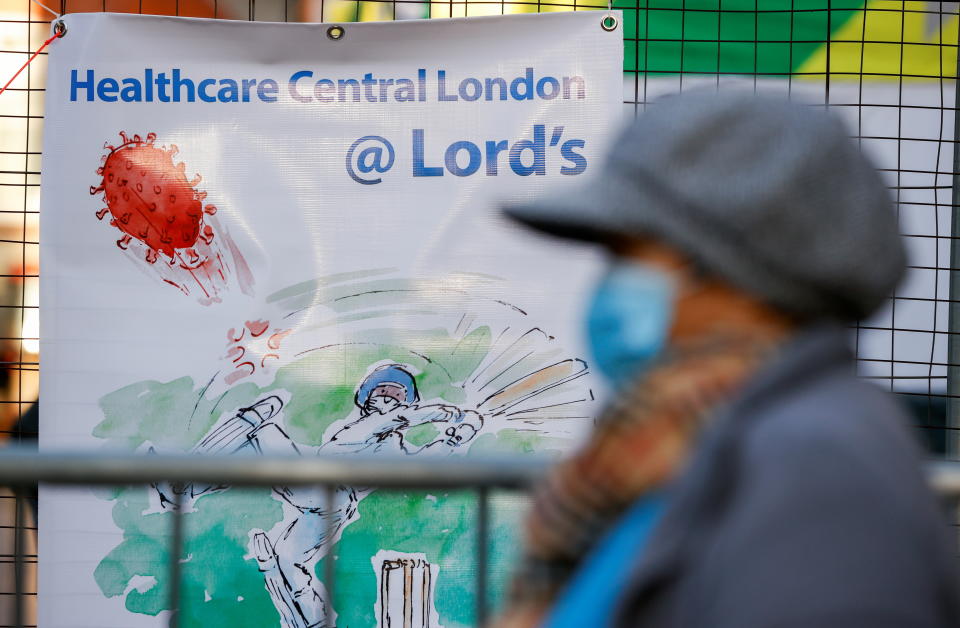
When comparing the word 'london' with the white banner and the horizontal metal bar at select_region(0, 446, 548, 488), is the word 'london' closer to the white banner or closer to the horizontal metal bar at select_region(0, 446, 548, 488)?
the white banner

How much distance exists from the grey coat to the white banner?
2216 mm

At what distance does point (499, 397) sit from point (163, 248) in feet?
3.46

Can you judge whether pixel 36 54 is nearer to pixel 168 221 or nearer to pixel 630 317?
pixel 168 221

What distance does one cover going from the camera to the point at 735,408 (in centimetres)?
78

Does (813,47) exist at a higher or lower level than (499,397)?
higher

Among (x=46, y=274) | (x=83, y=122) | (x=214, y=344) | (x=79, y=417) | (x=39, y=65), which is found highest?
(x=39, y=65)

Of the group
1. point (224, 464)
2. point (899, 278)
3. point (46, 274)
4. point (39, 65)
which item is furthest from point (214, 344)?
point (899, 278)

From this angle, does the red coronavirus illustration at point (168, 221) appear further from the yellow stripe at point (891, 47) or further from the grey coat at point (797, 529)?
the grey coat at point (797, 529)

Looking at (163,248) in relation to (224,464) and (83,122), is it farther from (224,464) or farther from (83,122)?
(224,464)

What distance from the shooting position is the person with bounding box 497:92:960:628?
2.21 ft

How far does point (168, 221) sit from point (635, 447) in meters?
2.40

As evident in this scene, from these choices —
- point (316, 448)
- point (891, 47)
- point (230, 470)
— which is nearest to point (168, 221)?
point (316, 448)

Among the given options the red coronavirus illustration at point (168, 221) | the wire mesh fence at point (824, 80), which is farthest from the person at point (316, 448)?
the wire mesh fence at point (824, 80)

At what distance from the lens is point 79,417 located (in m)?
3.01
